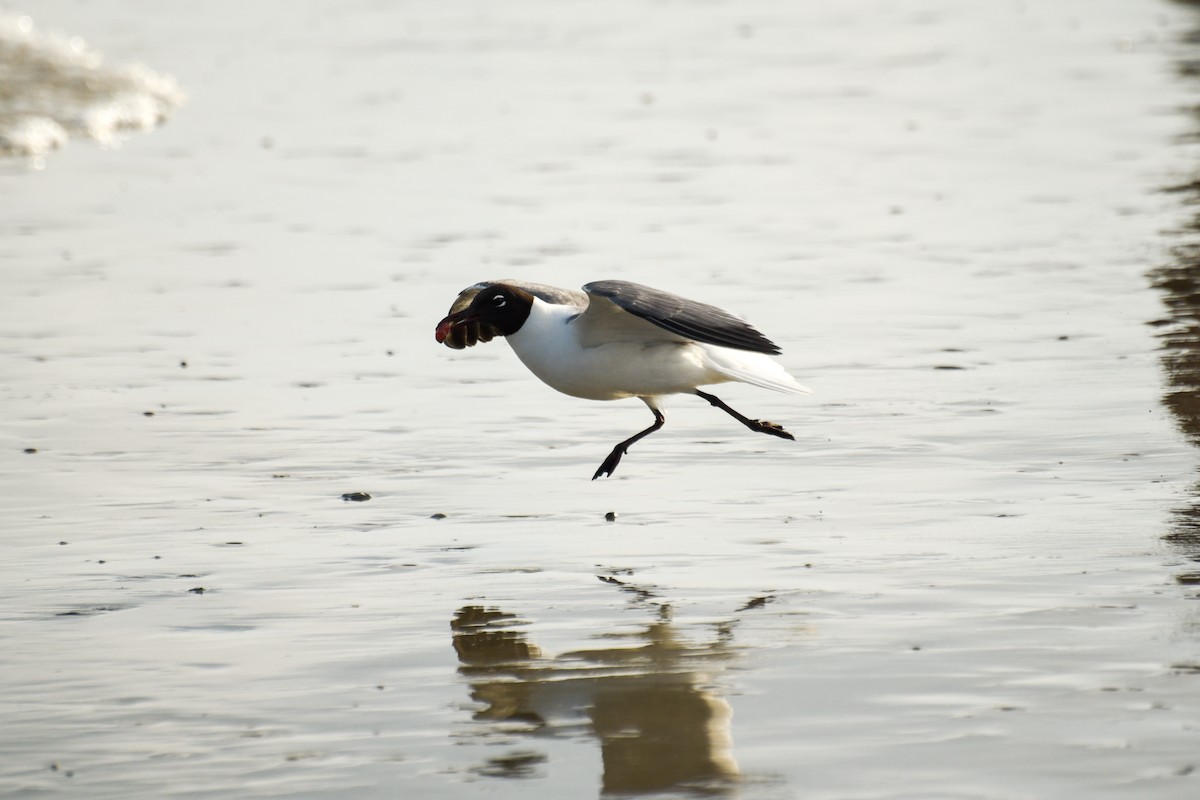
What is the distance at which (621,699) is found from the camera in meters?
5.80

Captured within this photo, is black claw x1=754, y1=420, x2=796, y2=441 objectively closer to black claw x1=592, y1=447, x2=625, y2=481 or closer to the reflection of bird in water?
black claw x1=592, y1=447, x2=625, y2=481

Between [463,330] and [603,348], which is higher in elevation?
[463,330]

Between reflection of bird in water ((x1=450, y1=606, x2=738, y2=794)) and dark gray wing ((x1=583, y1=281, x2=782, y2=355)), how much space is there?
4.79 ft

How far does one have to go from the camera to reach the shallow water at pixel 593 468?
18.0ft

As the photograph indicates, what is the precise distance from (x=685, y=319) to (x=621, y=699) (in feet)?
7.35

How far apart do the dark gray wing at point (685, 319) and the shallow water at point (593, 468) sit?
2.43 feet

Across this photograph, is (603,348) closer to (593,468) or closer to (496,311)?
(496,311)

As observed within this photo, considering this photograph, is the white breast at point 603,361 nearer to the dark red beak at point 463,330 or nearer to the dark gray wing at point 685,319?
the dark red beak at point 463,330

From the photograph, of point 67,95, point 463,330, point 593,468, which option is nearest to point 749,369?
point 593,468

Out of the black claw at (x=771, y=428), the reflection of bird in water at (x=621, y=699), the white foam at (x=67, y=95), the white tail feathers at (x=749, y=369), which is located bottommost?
the reflection of bird in water at (x=621, y=699)

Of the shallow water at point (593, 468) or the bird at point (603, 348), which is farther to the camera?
the bird at point (603, 348)

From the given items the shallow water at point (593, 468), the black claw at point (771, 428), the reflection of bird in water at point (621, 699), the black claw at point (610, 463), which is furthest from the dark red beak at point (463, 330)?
the reflection of bird in water at point (621, 699)

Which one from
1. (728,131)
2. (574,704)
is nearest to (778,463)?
(574,704)

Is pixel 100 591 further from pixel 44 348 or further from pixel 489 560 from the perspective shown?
pixel 44 348
